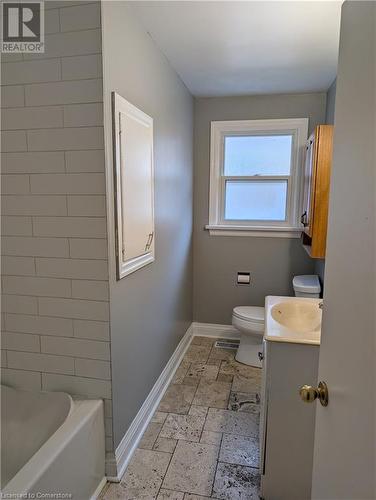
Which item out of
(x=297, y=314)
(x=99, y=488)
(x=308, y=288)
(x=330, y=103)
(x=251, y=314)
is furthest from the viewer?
(x=251, y=314)

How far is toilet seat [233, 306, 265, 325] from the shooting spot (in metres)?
2.80

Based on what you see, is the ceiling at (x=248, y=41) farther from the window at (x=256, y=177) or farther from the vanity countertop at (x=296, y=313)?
the vanity countertop at (x=296, y=313)

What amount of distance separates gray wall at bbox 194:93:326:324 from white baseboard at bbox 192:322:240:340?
0.06 metres

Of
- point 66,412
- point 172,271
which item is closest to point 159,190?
point 172,271

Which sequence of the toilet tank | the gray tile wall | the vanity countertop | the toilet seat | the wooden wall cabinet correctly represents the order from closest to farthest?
the gray tile wall < the vanity countertop < the wooden wall cabinet < the toilet tank < the toilet seat

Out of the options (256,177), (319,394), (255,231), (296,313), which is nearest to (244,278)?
(255,231)

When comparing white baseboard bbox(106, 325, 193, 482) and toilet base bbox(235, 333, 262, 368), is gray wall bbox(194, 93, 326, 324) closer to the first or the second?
toilet base bbox(235, 333, 262, 368)

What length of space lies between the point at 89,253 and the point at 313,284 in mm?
1872

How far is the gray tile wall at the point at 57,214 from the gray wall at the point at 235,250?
194 cm

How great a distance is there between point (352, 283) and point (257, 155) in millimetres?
2672

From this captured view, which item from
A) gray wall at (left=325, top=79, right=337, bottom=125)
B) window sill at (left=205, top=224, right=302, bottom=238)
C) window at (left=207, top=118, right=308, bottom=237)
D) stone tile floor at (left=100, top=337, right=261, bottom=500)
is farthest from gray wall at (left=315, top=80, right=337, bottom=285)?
stone tile floor at (left=100, top=337, right=261, bottom=500)

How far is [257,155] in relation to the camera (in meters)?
3.21

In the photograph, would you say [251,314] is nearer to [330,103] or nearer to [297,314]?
[297,314]

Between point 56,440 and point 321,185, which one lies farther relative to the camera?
point 321,185
